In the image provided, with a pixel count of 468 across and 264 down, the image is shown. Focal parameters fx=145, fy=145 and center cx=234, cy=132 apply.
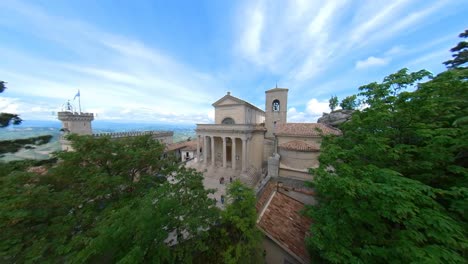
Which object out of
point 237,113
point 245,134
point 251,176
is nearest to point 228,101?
point 237,113

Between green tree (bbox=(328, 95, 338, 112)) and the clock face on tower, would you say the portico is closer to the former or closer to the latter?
the clock face on tower

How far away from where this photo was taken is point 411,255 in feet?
10.9

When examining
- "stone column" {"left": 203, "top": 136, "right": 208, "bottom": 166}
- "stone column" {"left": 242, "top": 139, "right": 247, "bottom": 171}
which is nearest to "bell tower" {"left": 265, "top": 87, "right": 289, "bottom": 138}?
"stone column" {"left": 242, "top": 139, "right": 247, "bottom": 171}

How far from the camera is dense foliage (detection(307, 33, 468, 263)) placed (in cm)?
352

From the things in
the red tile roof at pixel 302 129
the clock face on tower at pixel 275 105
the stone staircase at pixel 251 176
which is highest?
the clock face on tower at pixel 275 105

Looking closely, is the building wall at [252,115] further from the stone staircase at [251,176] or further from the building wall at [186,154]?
the building wall at [186,154]

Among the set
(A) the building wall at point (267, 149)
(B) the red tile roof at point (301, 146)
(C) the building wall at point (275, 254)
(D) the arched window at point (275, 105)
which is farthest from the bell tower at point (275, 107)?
(C) the building wall at point (275, 254)

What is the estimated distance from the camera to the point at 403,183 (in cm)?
395

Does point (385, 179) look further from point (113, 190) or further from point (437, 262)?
point (113, 190)

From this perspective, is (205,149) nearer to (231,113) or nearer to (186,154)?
(231,113)

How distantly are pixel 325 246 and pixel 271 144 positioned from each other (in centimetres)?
1909

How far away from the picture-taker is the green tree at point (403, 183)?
3.53m

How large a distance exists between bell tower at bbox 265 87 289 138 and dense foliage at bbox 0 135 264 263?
18.1 m

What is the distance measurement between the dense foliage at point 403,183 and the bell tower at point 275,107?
16.2m
